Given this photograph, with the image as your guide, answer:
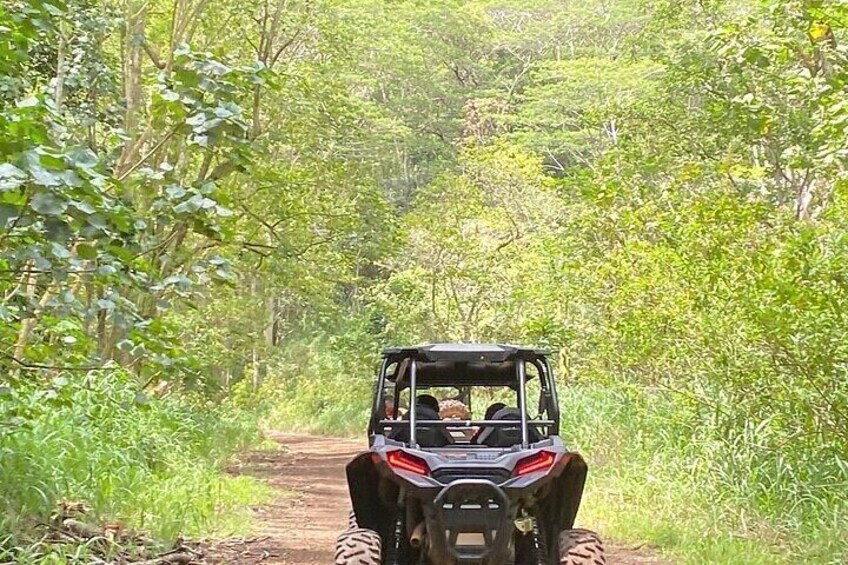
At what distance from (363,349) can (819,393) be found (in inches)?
964

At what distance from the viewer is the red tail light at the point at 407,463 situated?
5.45 metres

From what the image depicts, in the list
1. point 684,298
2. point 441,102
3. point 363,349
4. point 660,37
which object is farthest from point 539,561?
point 441,102

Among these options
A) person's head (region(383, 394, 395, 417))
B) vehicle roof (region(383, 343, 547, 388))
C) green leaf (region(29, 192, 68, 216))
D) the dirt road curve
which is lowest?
the dirt road curve

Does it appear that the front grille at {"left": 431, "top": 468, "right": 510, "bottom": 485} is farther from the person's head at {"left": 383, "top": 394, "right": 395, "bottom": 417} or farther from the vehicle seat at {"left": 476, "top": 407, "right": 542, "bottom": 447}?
the person's head at {"left": 383, "top": 394, "right": 395, "bottom": 417}

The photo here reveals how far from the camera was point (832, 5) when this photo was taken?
27.2 ft

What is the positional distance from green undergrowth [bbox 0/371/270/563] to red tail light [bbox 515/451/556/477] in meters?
2.30

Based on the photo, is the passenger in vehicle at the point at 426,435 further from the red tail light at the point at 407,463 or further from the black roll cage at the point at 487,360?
the red tail light at the point at 407,463

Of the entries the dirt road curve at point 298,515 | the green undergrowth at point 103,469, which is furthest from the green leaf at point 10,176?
the dirt road curve at point 298,515

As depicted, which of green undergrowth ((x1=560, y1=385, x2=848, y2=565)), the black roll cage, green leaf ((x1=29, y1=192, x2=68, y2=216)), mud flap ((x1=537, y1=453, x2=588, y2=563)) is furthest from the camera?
green undergrowth ((x1=560, y1=385, x2=848, y2=565))

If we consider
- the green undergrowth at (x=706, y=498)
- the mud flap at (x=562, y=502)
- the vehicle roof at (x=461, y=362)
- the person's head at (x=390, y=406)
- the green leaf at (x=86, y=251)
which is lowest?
the green undergrowth at (x=706, y=498)

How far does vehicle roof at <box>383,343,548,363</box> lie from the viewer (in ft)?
20.1

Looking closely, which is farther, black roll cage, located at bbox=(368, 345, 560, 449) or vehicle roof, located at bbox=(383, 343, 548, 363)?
vehicle roof, located at bbox=(383, 343, 548, 363)

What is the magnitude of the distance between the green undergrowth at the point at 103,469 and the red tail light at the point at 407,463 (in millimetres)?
1634

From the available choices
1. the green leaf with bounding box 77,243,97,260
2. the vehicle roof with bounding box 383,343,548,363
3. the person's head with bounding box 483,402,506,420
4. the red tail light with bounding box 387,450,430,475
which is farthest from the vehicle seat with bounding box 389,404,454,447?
the green leaf with bounding box 77,243,97,260
